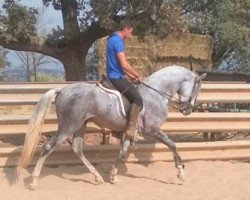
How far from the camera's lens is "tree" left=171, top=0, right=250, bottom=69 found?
2272 centimetres

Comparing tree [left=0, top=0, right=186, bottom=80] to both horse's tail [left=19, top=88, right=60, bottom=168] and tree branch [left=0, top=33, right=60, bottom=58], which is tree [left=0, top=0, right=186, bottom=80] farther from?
horse's tail [left=19, top=88, right=60, bottom=168]

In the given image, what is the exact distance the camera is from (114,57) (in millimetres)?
7738

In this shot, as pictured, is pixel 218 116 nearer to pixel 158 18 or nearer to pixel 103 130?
pixel 103 130

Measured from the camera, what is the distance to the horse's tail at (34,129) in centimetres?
757

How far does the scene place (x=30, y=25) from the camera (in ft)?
39.4

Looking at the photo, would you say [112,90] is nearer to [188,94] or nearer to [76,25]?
[188,94]

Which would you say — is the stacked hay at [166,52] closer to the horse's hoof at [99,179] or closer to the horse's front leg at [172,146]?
the horse's front leg at [172,146]

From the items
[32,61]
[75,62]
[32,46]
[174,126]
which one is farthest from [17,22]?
[32,61]

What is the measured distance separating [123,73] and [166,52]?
13152 millimetres

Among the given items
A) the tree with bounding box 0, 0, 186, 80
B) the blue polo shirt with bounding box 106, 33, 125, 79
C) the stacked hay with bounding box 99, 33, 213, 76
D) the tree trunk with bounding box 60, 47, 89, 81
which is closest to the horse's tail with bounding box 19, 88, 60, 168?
the blue polo shirt with bounding box 106, 33, 125, 79

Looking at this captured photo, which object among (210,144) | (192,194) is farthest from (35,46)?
(192,194)

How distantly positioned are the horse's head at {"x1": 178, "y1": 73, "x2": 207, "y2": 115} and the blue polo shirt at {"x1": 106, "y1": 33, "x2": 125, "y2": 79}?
3.42 ft

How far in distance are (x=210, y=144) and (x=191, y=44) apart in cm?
1291

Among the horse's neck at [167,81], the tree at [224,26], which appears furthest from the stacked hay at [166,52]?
the horse's neck at [167,81]
